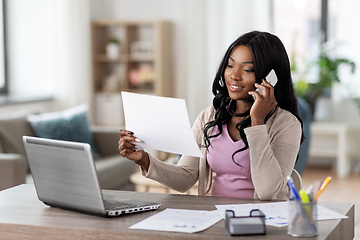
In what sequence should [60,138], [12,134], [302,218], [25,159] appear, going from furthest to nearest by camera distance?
1. [60,138]
2. [12,134]
3. [25,159]
4. [302,218]

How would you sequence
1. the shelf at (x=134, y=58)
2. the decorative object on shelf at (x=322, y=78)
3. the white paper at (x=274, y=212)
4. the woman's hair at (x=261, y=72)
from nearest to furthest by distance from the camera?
the white paper at (x=274, y=212) → the woman's hair at (x=261, y=72) → the decorative object on shelf at (x=322, y=78) → the shelf at (x=134, y=58)

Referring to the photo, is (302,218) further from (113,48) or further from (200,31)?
(113,48)

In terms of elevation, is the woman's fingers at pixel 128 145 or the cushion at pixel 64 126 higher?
the woman's fingers at pixel 128 145

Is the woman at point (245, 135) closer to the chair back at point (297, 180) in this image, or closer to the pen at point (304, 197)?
the chair back at point (297, 180)

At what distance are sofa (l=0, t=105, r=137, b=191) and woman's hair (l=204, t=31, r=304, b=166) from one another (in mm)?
1517

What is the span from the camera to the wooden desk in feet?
3.84

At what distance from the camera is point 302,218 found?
1.13 m

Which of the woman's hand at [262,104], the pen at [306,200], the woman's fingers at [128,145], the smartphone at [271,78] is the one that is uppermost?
the smartphone at [271,78]

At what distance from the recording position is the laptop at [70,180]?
1262 millimetres

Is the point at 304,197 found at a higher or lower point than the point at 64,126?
higher

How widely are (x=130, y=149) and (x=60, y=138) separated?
208cm

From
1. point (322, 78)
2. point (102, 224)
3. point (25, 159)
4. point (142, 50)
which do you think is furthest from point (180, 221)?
point (142, 50)

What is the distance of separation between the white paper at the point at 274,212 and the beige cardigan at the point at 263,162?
98mm

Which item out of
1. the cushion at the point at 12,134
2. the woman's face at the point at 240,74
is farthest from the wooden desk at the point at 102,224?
the cushion at the point at 12,134
